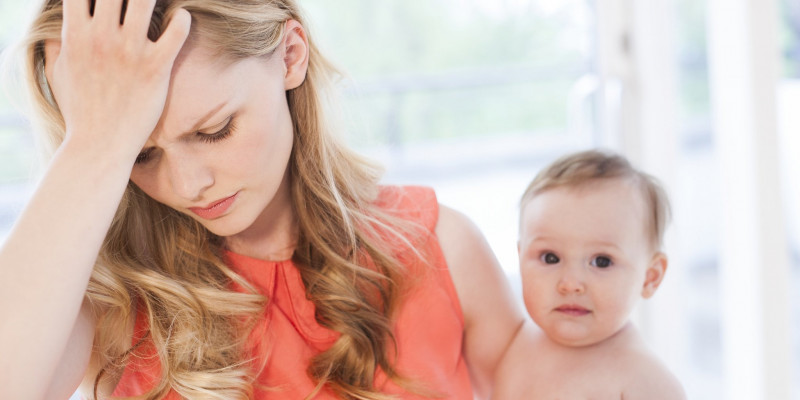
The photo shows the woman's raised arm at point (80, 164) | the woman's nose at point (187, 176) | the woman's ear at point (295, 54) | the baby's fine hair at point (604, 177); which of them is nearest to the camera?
the woman's raised arm at point (80, 164)

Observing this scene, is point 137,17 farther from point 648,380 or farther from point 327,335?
point 648,380

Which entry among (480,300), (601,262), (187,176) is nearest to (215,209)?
(187,176)

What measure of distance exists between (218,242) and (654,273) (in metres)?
0.73

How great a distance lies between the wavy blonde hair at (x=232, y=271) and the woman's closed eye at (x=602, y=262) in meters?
0.31

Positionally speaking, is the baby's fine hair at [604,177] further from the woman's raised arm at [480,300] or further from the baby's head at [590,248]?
the woman's raised arm at [480,300]

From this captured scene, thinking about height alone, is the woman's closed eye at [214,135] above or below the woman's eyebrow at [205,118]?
below

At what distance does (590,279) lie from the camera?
1267mm

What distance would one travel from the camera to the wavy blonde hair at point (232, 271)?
3.66 feet

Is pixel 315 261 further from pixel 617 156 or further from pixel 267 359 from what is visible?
pixel 617 156

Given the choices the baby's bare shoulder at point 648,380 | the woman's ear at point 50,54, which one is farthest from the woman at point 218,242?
the baby's bare shoulder at point 648,380

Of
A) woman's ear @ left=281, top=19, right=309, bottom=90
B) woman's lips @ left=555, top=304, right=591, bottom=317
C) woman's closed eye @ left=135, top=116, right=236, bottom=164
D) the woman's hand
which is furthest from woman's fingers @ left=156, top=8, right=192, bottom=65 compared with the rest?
woman's lips @ left=555, top=304, right=591, bottom=317

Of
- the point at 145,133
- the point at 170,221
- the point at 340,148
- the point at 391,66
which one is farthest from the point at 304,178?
the point at 391,66

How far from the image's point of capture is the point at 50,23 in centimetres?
105

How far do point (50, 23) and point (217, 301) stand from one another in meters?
0.46
